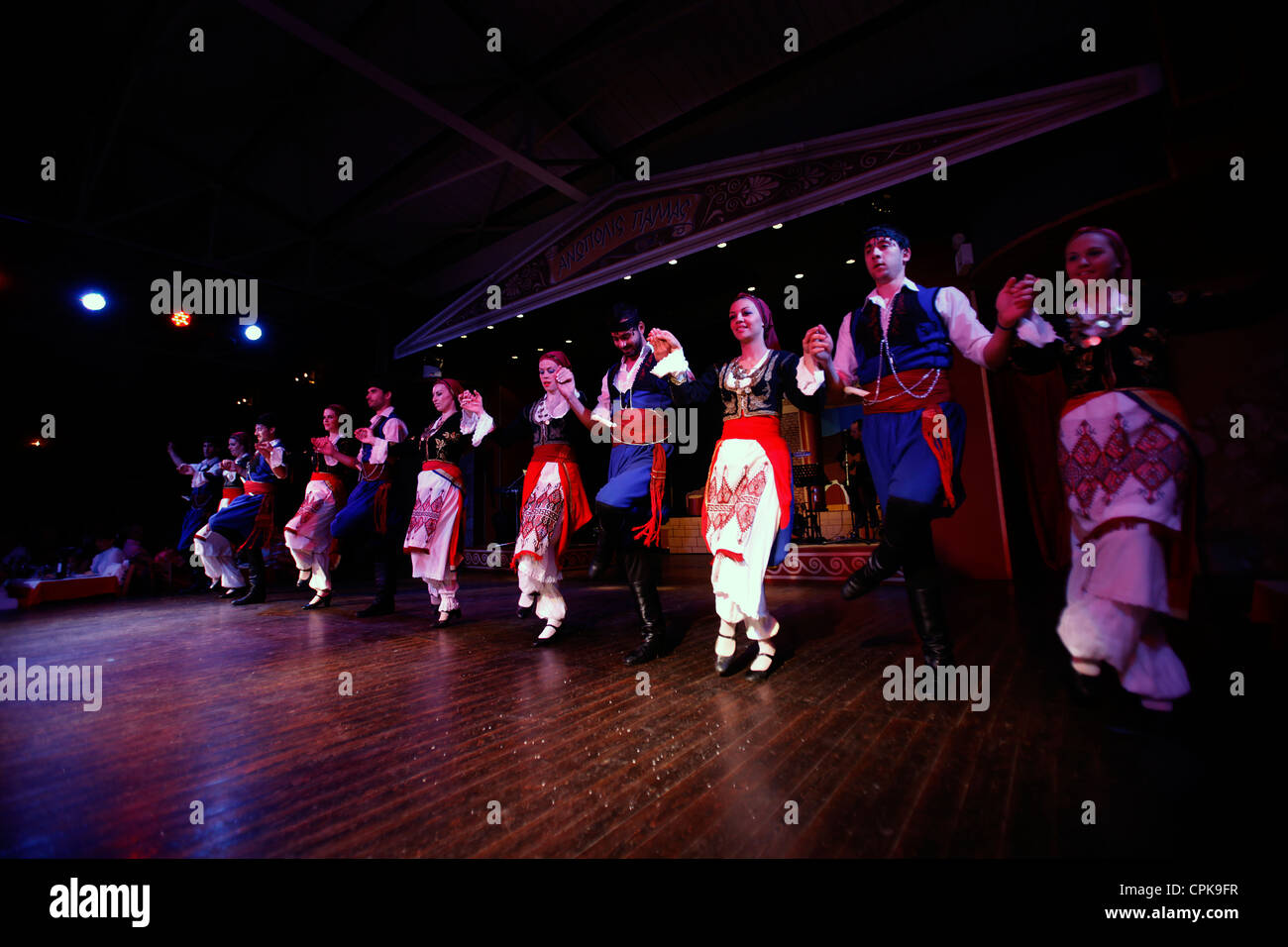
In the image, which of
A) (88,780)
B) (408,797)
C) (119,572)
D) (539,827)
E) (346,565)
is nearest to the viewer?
(539,827)

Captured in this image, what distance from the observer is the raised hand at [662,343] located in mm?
2332

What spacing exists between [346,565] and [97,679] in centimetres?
813

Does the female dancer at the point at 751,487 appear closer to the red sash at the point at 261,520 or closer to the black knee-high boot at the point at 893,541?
the black knee-high boot at the point at 893,541

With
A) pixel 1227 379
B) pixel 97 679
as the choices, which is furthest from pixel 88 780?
pixel 1227 379

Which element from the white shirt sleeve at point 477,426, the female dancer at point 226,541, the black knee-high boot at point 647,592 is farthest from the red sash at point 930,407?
the female dancer at point 226,541

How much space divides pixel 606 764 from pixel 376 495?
3.25m

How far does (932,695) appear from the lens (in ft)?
5.70

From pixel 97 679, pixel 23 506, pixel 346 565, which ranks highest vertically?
pixel 23 506

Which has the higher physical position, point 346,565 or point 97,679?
point 97,679

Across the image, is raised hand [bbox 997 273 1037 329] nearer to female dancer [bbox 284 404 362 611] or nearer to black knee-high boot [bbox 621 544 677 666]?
black knee-high boot [bbox 621 544 677 666]

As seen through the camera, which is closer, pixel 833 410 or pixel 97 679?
pixel 97 679

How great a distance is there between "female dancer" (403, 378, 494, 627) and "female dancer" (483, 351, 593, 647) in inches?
25.4
